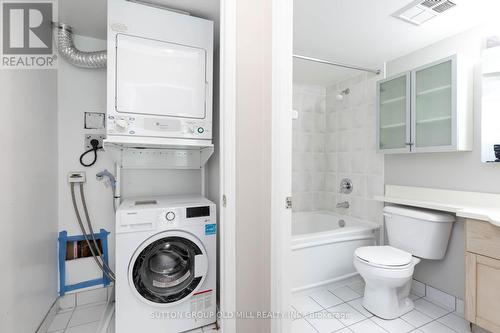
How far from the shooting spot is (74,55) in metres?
1.82

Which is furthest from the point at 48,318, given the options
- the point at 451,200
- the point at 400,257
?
the point at 451,200

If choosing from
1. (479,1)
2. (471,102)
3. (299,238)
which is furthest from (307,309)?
(479,1)

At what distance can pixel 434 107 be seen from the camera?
6.25 ft

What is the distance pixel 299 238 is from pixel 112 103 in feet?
5.70

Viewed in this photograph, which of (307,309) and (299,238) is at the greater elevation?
(299,238)

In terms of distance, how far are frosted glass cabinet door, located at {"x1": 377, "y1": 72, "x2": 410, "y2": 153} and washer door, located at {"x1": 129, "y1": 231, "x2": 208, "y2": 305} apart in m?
1.90

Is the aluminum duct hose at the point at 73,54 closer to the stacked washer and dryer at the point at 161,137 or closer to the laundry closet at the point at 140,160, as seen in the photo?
the laundry closet at the point at 140,160

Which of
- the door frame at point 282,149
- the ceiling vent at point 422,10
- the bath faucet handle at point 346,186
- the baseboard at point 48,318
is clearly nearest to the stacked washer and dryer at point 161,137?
the baseboard at point 48,318

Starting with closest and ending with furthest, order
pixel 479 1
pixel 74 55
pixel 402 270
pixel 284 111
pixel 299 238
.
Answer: pixel 284 111, pixel 479 1, pixel 402 270, pixel 74 55, pixel 299 238

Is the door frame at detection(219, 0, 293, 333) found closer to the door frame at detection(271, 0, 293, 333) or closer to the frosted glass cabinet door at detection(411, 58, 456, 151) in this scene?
the door frame at detection(271, 0, 293, 333)

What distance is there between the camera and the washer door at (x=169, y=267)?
1.52m

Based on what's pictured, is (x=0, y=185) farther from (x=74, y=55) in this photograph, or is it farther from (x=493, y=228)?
(x=493, y=228)

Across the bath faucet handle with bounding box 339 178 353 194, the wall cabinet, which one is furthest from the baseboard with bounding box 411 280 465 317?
the wall cabinet

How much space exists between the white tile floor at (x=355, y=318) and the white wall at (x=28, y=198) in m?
1.68
